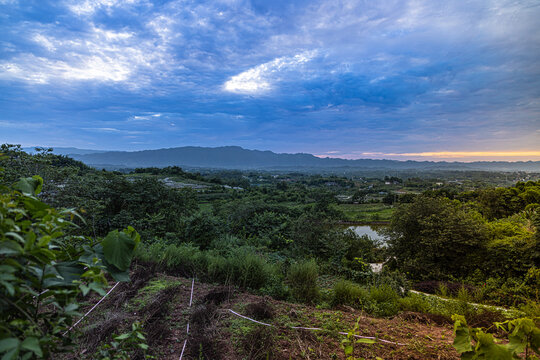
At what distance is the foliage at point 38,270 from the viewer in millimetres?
739

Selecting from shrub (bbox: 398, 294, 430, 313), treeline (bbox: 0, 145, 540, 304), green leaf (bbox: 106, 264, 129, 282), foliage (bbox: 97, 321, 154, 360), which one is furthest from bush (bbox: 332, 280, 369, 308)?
green leaf (bbox: 106, 264, 129, 282)

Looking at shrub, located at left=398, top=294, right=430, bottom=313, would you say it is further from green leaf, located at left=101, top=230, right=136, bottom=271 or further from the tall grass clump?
green leaf, located at left=101, top=230, right=136, bottom=271

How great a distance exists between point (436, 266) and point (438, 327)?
23.1 ft

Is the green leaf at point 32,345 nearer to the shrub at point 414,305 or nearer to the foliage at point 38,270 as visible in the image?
the foliage at point 38,270

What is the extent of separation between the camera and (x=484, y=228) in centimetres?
841

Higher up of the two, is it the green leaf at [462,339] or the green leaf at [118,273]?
the green leaf at [118,273]

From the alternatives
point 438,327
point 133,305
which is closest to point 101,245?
point 133,305

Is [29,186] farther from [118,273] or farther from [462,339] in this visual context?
[462,339]

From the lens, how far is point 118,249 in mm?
1115

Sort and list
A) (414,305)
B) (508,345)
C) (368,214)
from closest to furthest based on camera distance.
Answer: (508,345)
(414,305)
(368,214)

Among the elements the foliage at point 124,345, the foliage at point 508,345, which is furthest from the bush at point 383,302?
the foliage at point 124,345

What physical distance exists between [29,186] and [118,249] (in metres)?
0.54

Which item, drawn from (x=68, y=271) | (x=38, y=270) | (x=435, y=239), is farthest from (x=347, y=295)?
(x=435, y=239)

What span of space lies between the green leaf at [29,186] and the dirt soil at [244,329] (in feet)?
5.98
